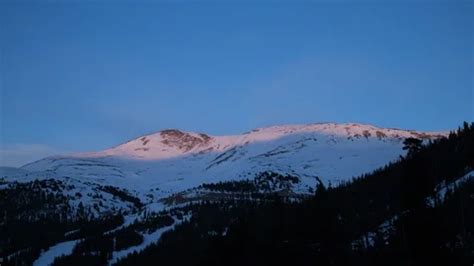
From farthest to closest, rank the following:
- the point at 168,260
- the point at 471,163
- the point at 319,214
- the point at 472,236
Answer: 1. the point at 168,260
2. the point at 471,163
3. the point at 472,236
4. the point at 319,214

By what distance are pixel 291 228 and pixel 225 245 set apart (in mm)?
20155

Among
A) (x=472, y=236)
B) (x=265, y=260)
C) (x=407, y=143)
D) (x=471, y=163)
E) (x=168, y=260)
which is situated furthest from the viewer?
(x=168, y=260)

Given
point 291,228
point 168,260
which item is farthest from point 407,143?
point 168,260

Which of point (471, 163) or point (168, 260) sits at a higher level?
point (471, 163)

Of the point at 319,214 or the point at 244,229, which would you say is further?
the point at 244,229

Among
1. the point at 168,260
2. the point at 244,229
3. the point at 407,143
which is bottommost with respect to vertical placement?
the point at 168,260

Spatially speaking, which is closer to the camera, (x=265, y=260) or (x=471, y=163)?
(x=265, y=260)

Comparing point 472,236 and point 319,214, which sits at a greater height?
point 319,214

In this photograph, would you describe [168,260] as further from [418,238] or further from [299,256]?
[418,238]

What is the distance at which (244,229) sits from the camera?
83312 mm

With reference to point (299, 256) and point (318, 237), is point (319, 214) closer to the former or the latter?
point (318, 237)

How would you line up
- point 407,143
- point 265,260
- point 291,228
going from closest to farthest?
1. point 407,143
2. point 265,260
3. point 291,228

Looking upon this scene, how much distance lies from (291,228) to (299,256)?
1422cm

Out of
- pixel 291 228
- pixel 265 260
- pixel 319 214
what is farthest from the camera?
pixel 291 228
